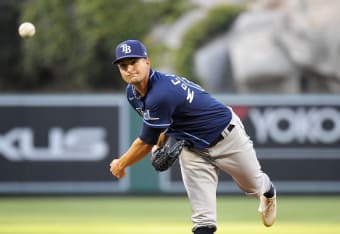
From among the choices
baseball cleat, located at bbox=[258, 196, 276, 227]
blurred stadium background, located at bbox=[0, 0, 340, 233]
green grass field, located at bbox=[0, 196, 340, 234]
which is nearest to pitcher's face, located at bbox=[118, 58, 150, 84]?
baseball cleat, located at bbox=[258, 196, 276, 227]

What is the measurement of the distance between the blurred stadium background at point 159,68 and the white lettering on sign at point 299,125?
0.02 meters

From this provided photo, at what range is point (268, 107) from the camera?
17.0 meters

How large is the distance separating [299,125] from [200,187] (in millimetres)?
8938

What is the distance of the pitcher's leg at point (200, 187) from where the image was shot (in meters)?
8.17

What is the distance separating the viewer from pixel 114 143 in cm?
1714

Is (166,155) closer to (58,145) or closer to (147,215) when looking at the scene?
(147,215)

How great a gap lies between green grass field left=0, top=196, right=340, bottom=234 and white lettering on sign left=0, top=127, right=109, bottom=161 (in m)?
0.73

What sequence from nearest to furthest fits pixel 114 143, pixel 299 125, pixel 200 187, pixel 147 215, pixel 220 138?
pixel 200 187 < pixel 220 138 < pixel 147 215 < pixel 299 125 < pixel 114 143

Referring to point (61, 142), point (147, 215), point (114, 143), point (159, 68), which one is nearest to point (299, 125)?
point (114, 143)

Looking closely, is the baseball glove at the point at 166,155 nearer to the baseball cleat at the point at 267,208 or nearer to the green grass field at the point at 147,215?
the baseball cleat at the point at 267,208

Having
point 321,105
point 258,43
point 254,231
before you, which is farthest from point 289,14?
point 254,231

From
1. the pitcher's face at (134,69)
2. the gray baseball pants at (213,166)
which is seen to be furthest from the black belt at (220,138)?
the pitcher's face at (134,69)

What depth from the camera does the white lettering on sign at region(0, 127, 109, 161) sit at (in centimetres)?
1702

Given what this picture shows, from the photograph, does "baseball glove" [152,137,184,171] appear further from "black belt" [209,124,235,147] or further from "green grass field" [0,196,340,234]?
"green grass field" [0,196,340,234]
